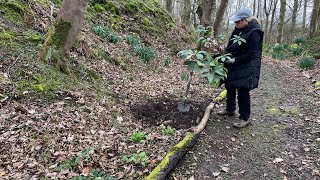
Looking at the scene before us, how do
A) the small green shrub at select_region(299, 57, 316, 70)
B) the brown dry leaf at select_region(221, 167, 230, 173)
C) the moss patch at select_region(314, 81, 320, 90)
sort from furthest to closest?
the small green shrub at select_region(299, 57, 316, 70)
the moss patch at select_region(314, 81, 320, 90)
the brown dry leaf at select_region(221, 167, 230, 173)

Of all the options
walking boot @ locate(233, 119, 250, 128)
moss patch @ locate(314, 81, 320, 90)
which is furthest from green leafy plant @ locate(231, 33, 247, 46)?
moss patch @ locate(314, 81, 320, 90)

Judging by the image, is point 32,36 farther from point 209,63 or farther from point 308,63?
point 308,63

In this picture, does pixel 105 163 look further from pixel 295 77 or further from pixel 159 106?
pixel 295 77

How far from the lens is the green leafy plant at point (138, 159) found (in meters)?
3.48

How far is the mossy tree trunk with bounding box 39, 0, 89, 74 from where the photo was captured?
5036 mm

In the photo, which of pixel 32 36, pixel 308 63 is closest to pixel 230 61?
pixel 32 36

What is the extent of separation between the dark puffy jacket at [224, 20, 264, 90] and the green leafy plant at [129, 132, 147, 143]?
1772 mm

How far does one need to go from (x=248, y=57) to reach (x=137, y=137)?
Result: 86.5 inches

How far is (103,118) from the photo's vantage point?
14.5 feet

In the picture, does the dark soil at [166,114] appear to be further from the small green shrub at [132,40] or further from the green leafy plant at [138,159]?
the small green shrub at [132,40]

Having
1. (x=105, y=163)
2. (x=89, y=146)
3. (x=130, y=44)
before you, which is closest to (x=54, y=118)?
(x=89, y=146)

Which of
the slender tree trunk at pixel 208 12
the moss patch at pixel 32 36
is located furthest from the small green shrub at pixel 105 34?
the slender tree trunk at pixel 208 12

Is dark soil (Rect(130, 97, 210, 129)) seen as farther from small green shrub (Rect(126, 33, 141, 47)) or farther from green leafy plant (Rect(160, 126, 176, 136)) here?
small green shrub (Rect(126, 33, 141, 47))

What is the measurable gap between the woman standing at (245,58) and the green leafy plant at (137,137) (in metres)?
1.73
